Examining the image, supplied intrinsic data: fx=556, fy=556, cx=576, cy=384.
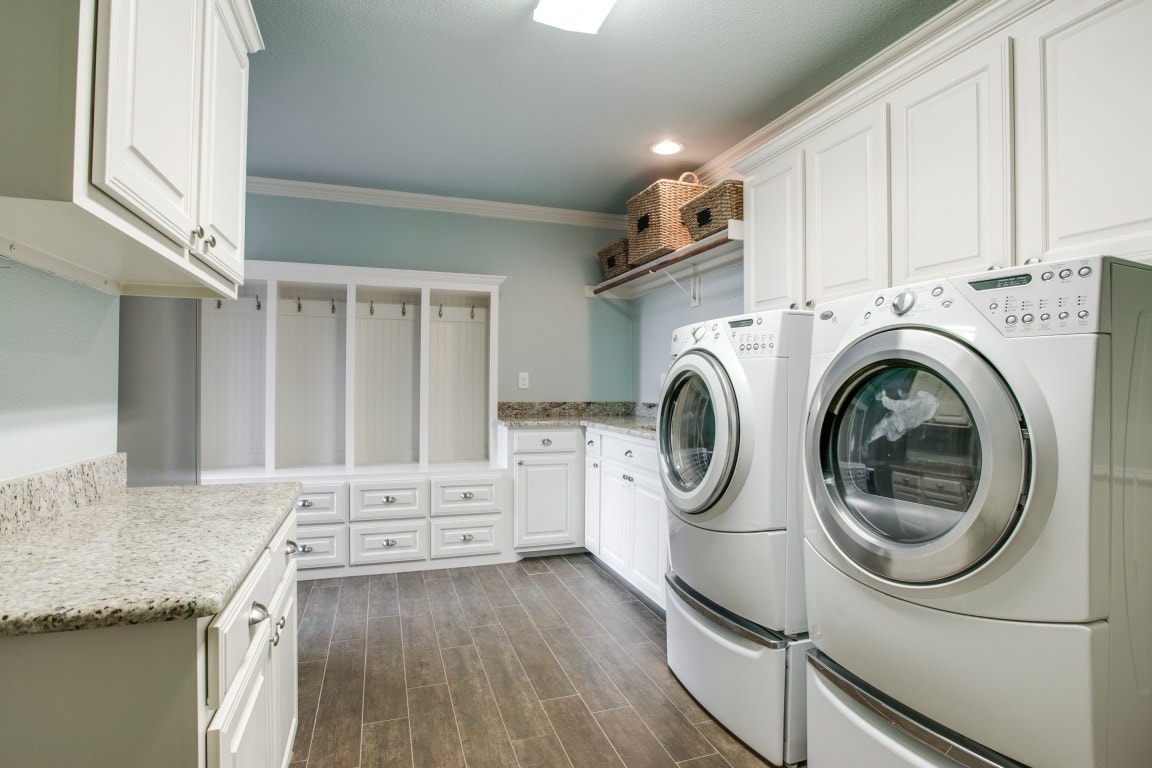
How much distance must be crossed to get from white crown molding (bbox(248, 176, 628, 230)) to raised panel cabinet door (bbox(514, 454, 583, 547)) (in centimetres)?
178

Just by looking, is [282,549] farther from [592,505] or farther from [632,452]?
[592,505]

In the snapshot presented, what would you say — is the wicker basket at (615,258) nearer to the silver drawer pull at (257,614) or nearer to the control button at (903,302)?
the control button at (903,302)

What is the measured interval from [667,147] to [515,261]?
1.47 metres

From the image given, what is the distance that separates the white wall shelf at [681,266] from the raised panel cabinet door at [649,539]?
3.91 ft

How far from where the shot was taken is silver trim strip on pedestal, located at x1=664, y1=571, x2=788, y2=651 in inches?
67.3

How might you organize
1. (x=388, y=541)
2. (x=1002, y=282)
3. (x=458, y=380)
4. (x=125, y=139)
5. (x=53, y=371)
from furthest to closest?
(x=458, y=380)
(x=388, y=541)
(x=53, y=371)
(x=1002, y=282)
(x=125, y=139)

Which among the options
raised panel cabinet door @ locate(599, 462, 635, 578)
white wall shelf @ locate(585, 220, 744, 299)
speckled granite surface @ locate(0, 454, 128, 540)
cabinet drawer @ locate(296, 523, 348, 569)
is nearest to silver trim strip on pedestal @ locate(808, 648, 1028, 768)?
raised panel cabinet door @ locate(599, 462, 635, 578)

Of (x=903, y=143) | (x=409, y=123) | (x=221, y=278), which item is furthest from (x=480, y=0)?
(x=903, y=143)

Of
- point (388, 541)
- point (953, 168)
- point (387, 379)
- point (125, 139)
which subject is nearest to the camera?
point (125, 139)

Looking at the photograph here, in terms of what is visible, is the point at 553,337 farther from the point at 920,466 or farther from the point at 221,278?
the point at 920,466

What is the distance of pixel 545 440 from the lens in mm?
3592

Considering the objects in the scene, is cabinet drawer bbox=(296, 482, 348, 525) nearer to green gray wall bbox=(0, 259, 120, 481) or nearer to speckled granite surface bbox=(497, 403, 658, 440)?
speckled granite surface bbox=(497, 403, 658, 440)

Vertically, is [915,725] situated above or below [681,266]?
below

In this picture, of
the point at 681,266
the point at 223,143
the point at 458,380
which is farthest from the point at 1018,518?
the point at 458,380
